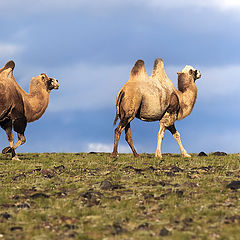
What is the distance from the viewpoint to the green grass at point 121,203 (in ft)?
30.0

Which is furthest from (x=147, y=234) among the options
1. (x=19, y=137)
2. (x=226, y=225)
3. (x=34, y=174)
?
(x=19, y=137)

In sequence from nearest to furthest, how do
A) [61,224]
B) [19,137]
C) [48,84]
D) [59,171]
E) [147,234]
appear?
[147,234] < [61,224] < [59,171] < [19,137] < [48,84]

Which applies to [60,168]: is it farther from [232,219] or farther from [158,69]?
[232,219]

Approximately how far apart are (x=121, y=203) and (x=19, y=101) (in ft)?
40.7

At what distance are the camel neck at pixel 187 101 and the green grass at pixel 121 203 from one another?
6207mm

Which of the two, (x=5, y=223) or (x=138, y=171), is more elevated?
(x=138, y=171)

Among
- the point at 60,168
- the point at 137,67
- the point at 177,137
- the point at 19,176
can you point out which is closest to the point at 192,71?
the point at 137,67

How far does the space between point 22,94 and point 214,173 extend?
11.5m

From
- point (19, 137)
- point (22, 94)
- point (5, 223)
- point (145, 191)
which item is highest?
point (22, 94)

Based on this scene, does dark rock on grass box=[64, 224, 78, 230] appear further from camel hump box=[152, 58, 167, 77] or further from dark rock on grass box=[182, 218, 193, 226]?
camel hump box=[152, 58, 167, 77]

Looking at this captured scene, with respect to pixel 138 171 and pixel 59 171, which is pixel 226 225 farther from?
pixel 59 171

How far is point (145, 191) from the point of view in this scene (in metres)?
12.7

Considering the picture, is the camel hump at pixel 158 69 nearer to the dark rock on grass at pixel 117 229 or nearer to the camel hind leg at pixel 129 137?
the camel hind leg at pixel 129 137

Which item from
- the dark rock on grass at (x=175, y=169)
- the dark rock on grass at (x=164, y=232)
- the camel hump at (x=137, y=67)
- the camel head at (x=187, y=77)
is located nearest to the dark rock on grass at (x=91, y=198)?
the dark rock on grass at (x=164, y=232)
